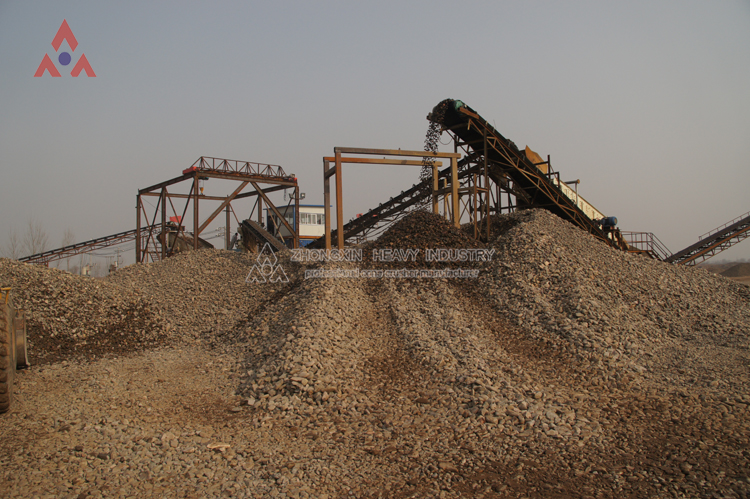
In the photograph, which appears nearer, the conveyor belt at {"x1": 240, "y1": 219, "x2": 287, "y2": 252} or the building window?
the conveyor belt at {"x1": 240, "y1": 219, "x2": 287, "y2": 252}

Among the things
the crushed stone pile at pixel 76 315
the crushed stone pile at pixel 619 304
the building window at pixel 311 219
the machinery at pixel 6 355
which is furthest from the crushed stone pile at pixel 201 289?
the building window at pixel 311 219

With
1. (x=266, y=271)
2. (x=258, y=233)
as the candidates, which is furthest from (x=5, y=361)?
(x=258, y=233)

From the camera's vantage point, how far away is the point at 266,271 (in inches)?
442

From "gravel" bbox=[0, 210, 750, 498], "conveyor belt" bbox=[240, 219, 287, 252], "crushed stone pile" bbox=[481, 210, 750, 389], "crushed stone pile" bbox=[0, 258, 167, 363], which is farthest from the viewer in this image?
"conveyor belt" bbox=[240, 219, 287, 252]

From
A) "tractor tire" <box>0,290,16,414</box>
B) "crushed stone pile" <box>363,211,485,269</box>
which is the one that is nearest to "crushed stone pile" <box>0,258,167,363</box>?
"tractor tire" <box>0,290,16,414</box>

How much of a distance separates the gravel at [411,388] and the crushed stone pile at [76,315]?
8 cm

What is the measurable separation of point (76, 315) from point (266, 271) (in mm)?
4347

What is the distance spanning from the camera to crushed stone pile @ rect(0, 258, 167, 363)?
25.4 feet

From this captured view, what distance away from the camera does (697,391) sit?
216 inches

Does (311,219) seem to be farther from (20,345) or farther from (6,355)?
(6,355)

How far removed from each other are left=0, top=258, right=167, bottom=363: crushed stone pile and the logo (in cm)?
256

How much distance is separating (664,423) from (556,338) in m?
2.37

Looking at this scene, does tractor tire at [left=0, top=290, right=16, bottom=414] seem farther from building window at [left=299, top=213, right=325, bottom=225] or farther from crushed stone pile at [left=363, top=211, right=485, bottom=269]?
building window at [left=299, top=213, right=325, bottom=225]

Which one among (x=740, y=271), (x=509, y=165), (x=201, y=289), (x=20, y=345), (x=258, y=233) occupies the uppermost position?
(x=509, y=165)
